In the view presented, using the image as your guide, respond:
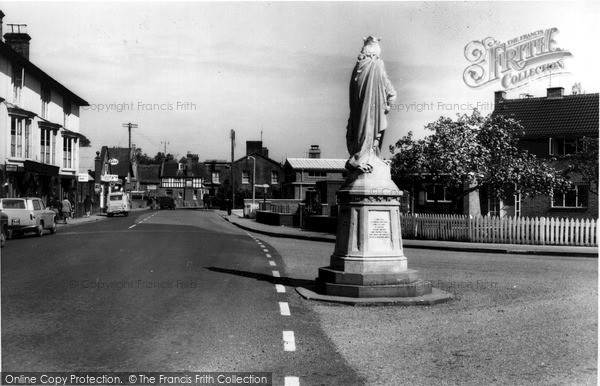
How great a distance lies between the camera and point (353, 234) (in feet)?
30.5

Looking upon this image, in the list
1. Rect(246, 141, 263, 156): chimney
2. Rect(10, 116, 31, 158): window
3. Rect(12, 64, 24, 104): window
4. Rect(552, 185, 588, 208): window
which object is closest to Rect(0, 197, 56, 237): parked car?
Rect(10, 116, 31, 158): window

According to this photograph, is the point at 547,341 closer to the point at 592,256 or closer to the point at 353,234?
the point at 353,234

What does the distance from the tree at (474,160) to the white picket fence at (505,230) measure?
3788mm

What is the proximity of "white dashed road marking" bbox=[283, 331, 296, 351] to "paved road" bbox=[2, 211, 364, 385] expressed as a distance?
0.17 feet

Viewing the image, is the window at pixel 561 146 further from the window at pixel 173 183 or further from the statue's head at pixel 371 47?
the window at pixel 173 183

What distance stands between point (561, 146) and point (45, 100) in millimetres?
32135

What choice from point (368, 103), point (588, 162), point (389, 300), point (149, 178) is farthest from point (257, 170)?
point (389, 300)

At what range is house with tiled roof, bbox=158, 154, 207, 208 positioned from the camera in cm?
10550

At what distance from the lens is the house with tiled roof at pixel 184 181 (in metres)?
106

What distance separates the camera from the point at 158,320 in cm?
736

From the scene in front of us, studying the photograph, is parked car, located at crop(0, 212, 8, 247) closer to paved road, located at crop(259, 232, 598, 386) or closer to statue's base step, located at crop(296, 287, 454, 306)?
paved road, located at crop(259, 232, 598, 386)

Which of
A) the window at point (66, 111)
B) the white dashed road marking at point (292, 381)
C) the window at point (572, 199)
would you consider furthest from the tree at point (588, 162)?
the window at point (66, 111)

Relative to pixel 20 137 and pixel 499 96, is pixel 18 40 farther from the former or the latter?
pixel 499 96

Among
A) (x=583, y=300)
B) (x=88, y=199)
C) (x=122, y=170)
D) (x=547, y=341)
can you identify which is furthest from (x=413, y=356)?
(x=122, y=170)
